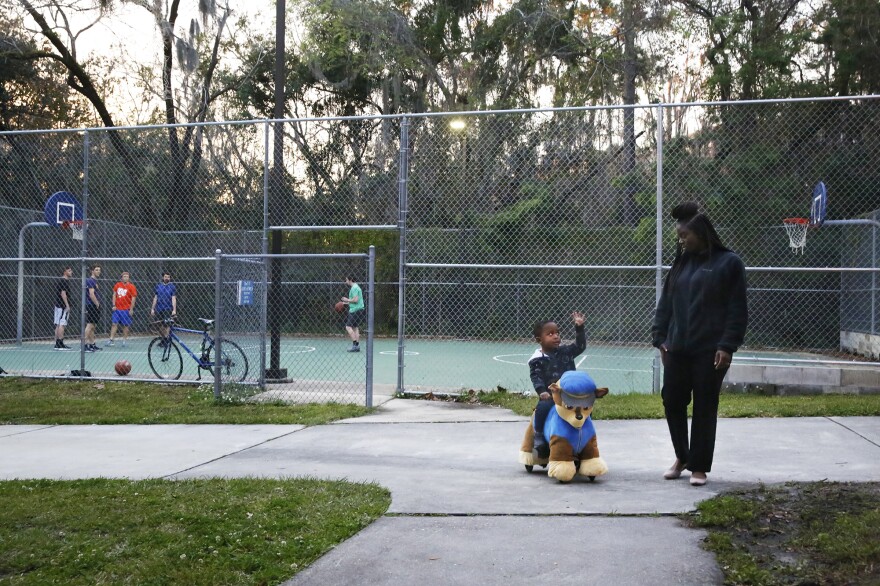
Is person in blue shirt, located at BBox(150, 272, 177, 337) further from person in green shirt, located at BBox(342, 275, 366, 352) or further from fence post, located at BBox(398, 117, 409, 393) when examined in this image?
fence post, located at BBox(398, 117, 409, 393)

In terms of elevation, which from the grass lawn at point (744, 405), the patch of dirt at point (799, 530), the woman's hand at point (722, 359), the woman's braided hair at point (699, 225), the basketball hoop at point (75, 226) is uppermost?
the basketball hoop at point (75, 226)

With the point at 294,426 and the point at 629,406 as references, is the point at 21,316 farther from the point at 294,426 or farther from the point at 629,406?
the point at 629,406

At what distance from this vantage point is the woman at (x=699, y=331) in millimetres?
5898

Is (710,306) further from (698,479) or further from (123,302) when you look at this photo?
(123,302)

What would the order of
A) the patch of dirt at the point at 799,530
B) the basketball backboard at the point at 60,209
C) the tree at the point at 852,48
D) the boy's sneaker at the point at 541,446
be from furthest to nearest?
the tree at the point at 852,48 → the basketball backboard at the point at 60,209 → the boy's sneaker at the point at 541,446 → the patch of dirt at the point at 799,530

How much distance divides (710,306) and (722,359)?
378 mm

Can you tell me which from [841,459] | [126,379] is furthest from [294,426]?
[841,459]

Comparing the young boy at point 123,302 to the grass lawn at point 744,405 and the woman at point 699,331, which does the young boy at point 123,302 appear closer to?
the grass lawn at point 744,405

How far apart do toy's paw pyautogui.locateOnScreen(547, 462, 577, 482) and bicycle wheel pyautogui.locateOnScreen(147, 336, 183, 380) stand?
8.91m

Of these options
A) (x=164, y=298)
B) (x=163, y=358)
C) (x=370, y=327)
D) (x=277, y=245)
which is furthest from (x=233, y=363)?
(x=164, y=298)

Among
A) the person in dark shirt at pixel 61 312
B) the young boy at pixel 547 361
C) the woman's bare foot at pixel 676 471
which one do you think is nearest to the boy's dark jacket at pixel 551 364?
the young boy at pixel 547 361

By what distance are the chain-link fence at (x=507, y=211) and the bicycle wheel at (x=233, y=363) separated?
86 cm

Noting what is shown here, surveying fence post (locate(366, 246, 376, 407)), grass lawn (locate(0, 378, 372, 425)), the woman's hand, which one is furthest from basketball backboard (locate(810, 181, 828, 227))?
the woman's hand

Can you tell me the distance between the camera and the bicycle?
452 inches
